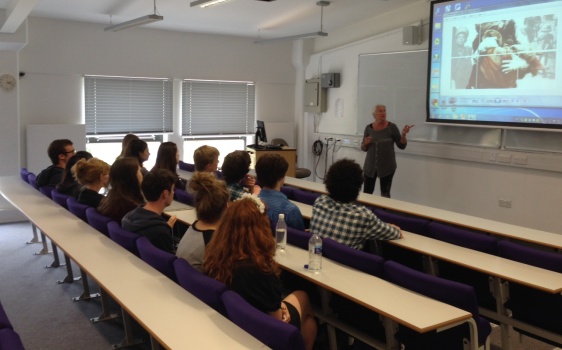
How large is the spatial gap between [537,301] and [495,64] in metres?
3.56

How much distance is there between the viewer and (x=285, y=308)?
2641 millimetres

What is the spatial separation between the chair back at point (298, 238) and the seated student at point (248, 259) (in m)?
0.85

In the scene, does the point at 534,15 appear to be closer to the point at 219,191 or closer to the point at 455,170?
the point at 455,170

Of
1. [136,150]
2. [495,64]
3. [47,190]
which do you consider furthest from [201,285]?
[495,64]

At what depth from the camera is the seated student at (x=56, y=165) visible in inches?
221

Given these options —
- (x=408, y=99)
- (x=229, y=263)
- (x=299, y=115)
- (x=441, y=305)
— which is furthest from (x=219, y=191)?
(x=299, y=115)

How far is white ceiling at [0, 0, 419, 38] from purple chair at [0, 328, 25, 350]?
5051 millimetres

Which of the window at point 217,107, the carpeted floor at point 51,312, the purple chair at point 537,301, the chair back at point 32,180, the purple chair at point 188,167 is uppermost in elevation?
the window at point 217,107

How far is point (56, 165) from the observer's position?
5703mm

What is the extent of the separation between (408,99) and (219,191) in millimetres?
5220

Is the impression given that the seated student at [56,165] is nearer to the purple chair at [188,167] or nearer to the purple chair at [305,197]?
the purple chair at [188,167]

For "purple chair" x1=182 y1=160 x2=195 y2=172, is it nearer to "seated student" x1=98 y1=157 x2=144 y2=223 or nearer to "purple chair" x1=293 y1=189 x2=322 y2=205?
"purple chair" x1=293 y1=189 x2=322 y2=205

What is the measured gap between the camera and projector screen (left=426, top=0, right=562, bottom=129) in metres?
5.49

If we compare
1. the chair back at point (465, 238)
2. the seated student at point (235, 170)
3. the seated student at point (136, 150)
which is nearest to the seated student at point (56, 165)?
the seated student at point (136, 150)
